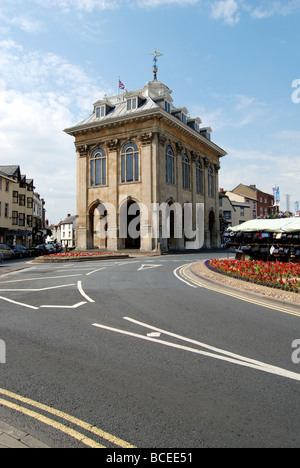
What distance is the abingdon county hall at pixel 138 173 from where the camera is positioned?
35719mm

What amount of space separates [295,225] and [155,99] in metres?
27.4

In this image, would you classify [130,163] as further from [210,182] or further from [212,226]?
[212,226]

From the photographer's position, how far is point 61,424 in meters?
3.32

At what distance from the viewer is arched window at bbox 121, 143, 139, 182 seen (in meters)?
37.2

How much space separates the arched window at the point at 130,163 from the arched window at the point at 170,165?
3.88 metres

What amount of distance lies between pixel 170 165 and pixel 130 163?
203 inches

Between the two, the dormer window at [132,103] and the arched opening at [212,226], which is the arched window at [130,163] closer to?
the dormer window at [132,103]

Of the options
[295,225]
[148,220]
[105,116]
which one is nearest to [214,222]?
[148,220]

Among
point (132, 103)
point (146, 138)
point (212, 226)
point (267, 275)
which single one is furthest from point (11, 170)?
point (267, 275)

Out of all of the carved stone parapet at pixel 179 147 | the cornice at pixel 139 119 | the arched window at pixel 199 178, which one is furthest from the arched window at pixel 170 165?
the arched window at pixel 199 178

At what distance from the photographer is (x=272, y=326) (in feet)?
22.7

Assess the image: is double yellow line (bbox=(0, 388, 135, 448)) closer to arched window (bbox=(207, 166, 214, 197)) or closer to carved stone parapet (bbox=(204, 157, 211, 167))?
carved stone parapet (bbox=(204, 157, 211, 167))

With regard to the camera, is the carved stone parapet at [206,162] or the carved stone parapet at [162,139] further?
the carved stone parapet at [206,162]
